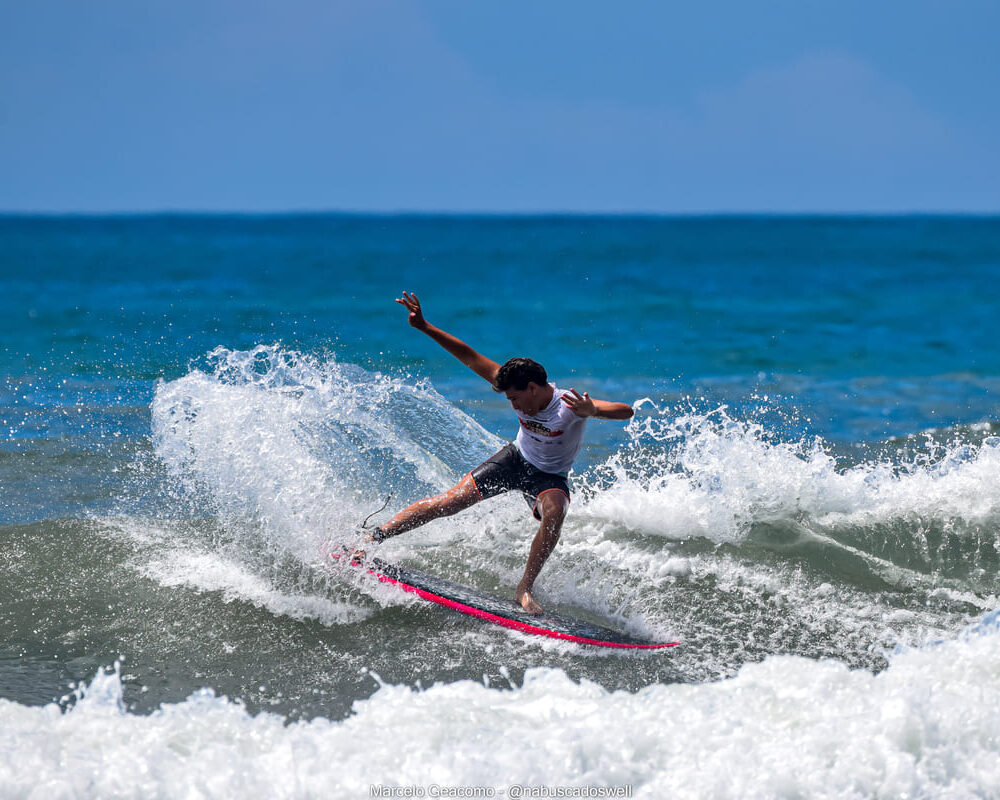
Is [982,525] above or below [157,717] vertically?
above

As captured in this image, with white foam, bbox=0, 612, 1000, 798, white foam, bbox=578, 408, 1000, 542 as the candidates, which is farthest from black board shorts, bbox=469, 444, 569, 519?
white foam, bbox=0, 612, 1000, 798

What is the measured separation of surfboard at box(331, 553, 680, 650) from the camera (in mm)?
5766

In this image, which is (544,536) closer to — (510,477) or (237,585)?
(510,477)

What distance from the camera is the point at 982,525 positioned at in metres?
7.58

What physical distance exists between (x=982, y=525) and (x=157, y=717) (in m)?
6.13

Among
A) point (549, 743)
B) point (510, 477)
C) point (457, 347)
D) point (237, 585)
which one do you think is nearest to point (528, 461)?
point (510, 477)

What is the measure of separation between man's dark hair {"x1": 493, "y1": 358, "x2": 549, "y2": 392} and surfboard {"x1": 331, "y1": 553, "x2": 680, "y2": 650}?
1369 millimetres

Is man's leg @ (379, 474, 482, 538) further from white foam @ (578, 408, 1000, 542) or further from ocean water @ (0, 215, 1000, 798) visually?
Result: white foam @ (578, 408, 1000, 542)

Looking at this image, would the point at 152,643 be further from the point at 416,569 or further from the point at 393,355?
the point at 393,355

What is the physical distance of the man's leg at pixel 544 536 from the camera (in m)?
6.21

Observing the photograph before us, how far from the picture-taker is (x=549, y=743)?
4270mm

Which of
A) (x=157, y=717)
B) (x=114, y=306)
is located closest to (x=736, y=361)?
(x=157, y=717)

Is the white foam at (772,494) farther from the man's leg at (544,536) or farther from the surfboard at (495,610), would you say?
the surfboard at (495,610)

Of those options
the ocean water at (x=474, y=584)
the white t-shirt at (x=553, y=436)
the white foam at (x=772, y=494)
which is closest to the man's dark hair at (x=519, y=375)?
the white t-shirt at (x=553, y=436)
